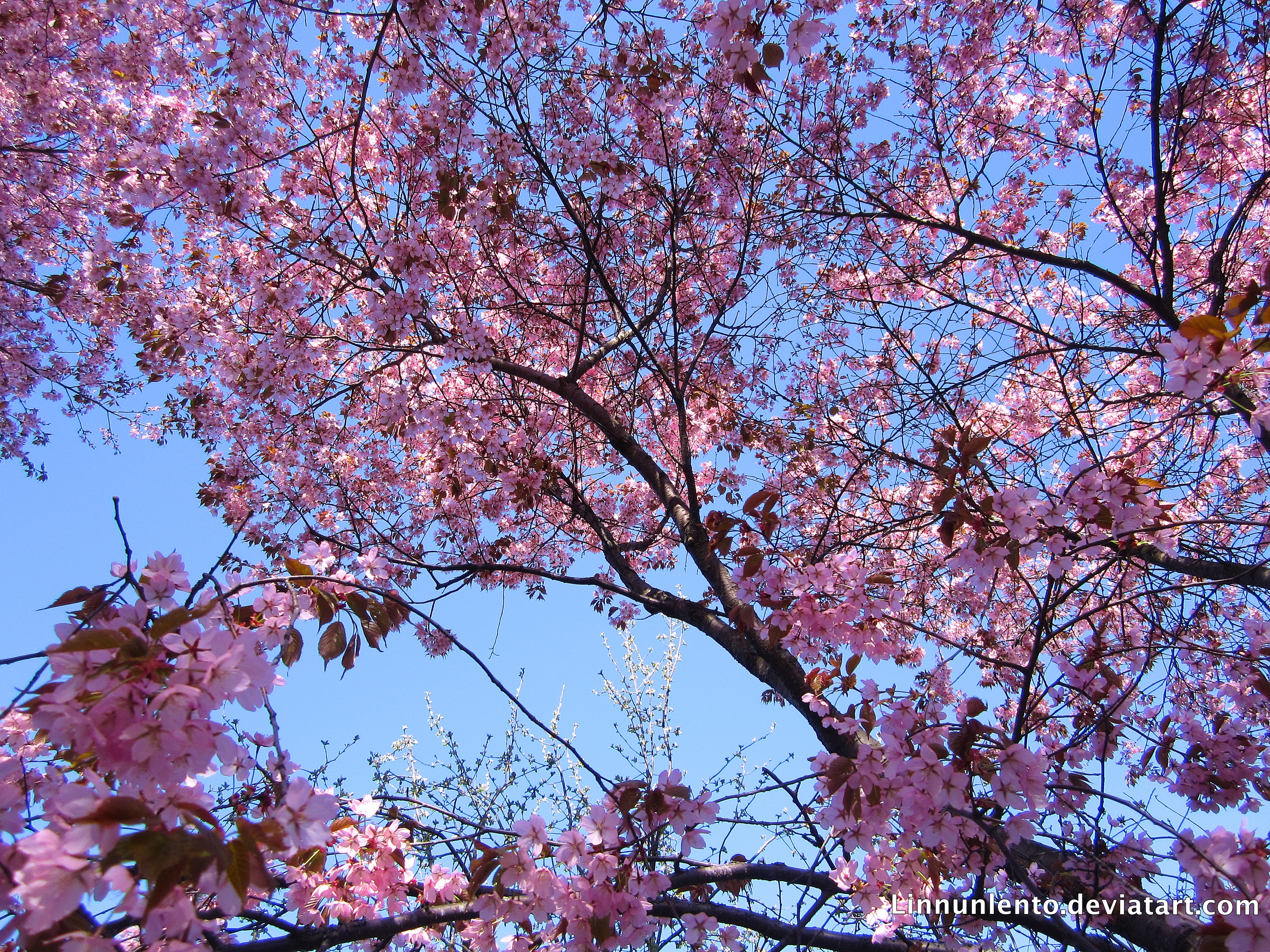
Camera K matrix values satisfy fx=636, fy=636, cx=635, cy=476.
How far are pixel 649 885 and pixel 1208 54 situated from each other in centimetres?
496

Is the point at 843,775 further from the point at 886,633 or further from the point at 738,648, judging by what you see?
the point at 738,648

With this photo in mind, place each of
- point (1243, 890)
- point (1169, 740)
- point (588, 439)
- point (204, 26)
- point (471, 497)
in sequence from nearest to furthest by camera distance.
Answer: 1. point (1243, 890)
2. point (1169, 740)
3. point (204, 26)
4. point (471, 497)
5. point (588, 439)

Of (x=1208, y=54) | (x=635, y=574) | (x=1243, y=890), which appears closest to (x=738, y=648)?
(x=635, y=574)

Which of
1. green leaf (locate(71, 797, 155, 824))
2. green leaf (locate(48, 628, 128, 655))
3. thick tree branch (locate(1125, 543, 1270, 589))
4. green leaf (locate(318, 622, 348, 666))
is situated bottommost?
green leaf (locate(71, 797, 155, 824))

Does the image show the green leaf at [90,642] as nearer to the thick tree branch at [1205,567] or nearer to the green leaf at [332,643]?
the green leaf at [332,643]

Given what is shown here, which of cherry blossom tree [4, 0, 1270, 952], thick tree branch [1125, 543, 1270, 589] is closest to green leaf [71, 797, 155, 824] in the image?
cherry blossom tree [4, 0, 1270, 952]

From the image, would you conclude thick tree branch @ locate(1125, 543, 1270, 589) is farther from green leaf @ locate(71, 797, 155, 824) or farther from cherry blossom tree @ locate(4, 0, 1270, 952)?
green leaf @ locate(71, 797, 155, 824)

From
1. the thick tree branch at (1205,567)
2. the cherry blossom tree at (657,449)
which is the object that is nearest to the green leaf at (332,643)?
the cherry blossom tree at (657,449)

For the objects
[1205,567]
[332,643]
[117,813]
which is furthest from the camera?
[1205,567]

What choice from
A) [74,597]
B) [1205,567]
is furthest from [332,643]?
[1205,567]

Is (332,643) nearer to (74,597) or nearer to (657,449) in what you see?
(74,597)

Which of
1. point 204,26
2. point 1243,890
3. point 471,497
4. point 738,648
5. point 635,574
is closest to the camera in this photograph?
point 1243,890

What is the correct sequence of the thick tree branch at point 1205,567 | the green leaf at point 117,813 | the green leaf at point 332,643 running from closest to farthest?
the green leaf at point 117,813 → the green leaf at point 332,643 → the thick tree branch at point 1205,567

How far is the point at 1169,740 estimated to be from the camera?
2469 mm
